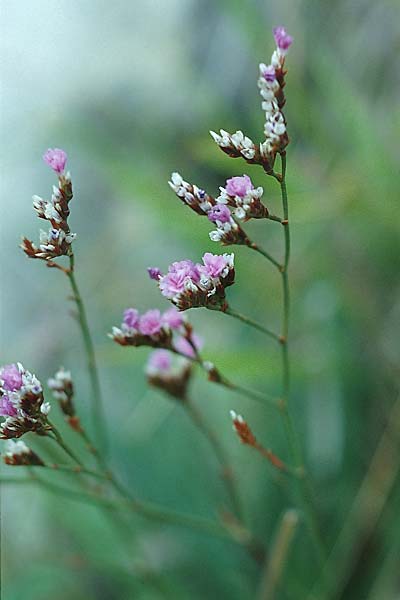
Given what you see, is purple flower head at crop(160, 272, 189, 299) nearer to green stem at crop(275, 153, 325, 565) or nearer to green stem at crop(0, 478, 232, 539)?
green stem at crop(275, 153, 325, 565)

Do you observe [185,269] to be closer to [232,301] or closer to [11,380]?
[11,380]

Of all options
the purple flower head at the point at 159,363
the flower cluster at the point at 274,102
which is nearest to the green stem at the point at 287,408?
the flower cluster at the point at 274,102

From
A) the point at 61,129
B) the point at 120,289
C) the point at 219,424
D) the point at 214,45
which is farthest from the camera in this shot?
the point at 214,45

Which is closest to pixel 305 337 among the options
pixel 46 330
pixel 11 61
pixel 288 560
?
pixel 288 560

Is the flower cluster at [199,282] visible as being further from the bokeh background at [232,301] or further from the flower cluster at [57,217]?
the bokeh background at [232,301]

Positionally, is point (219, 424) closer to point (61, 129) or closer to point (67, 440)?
point (67, 440)

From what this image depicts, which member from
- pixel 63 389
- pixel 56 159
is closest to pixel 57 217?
pixel 56 159
